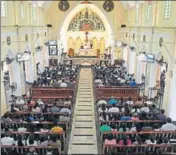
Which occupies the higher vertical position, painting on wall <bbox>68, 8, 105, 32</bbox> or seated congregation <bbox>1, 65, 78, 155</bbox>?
painting on wall <bbox>68, 8, 105, 32</bbox>

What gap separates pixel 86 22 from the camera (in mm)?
36094

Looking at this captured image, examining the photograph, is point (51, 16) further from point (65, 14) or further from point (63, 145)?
point (63, 145)

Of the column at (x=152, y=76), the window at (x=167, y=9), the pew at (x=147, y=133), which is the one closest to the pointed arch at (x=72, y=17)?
the column at (x=152, y=76)

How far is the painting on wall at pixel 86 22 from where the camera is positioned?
3569cm

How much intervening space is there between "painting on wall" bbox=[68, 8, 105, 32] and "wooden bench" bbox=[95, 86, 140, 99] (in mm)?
18787

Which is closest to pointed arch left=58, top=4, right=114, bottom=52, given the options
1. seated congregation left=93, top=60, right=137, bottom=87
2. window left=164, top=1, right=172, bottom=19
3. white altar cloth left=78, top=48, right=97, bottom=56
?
white altar cloth left=78, top=48, right=97, bottom=56

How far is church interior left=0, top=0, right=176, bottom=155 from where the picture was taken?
10922 millimetres

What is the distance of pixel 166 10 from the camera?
15391 millimetres

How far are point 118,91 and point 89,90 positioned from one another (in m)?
2.88

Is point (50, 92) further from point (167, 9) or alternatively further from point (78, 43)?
point (78, 43)

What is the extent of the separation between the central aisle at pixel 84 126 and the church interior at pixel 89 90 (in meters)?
0.04

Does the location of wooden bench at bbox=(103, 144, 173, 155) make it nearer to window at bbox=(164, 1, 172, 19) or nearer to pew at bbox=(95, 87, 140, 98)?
window at bbox=(164, 1, 172, 19)

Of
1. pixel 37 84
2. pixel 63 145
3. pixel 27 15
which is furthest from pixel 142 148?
pixel 27 15

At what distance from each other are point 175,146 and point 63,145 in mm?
4472
